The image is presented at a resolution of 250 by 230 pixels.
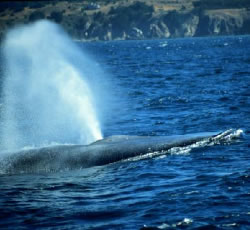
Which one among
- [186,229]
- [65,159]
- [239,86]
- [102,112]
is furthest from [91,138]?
[239,86]

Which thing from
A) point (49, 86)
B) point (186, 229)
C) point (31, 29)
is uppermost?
point (31, 29)

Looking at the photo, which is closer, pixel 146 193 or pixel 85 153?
pixel 146 193

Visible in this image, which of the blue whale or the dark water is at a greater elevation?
the blue whale

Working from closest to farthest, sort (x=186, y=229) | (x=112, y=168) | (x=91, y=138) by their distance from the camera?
1. (x=186, y=229)
2. (x=112, y=168)
3. (x=91, y=138)

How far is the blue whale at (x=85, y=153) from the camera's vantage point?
26.5 meters

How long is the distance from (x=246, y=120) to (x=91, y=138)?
9.35 meters

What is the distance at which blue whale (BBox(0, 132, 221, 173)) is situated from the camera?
26.5m

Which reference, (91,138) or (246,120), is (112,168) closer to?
(91,138)

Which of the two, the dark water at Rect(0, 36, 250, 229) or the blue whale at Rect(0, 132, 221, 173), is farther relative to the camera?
the blue whale at Rect(0, 132, 221, 173)

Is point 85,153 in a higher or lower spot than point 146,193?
higher

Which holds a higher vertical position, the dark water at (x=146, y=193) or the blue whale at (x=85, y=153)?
the blue whale at (x=85, y=153)

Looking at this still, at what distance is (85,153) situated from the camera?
89.2ft

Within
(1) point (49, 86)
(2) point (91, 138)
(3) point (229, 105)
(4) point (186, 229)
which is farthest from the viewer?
(1) point (49, 86)

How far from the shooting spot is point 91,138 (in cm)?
3353
